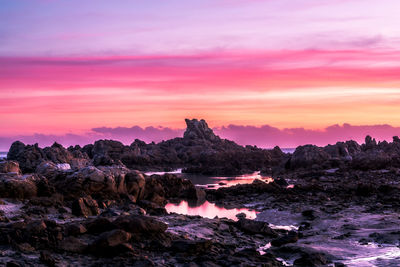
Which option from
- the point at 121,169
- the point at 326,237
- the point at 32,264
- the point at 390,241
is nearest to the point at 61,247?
the point at 32,264

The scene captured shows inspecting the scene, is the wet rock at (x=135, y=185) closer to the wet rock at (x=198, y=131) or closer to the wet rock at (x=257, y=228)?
the wet rock at (x=257, y=228)

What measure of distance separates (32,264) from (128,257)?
366cm

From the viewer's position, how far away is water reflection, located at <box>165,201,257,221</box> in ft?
119

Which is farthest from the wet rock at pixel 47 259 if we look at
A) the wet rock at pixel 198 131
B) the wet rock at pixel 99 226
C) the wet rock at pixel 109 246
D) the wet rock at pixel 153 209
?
the wet rock at pixel 198 131

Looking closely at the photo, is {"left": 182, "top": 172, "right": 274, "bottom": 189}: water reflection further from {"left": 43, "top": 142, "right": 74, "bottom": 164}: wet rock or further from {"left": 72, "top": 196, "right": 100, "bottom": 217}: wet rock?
{"left": 72, "top": 196, "right": 100, "bottom": 217}: wet rock

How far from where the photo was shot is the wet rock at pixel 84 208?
2765 cm

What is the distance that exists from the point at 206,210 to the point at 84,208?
14.1 metres

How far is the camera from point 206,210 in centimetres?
3994

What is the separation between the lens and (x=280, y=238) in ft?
77.3

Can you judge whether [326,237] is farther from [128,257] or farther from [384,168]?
[384,168]

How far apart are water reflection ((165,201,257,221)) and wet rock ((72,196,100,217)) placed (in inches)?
380

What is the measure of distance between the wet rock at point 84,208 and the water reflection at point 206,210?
966 cm

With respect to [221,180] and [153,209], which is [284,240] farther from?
[221,180]

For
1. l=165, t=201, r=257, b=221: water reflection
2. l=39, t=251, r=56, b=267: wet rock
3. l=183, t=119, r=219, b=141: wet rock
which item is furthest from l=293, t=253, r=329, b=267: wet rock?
l=183, t=119, r=219, b=141: wet rock
